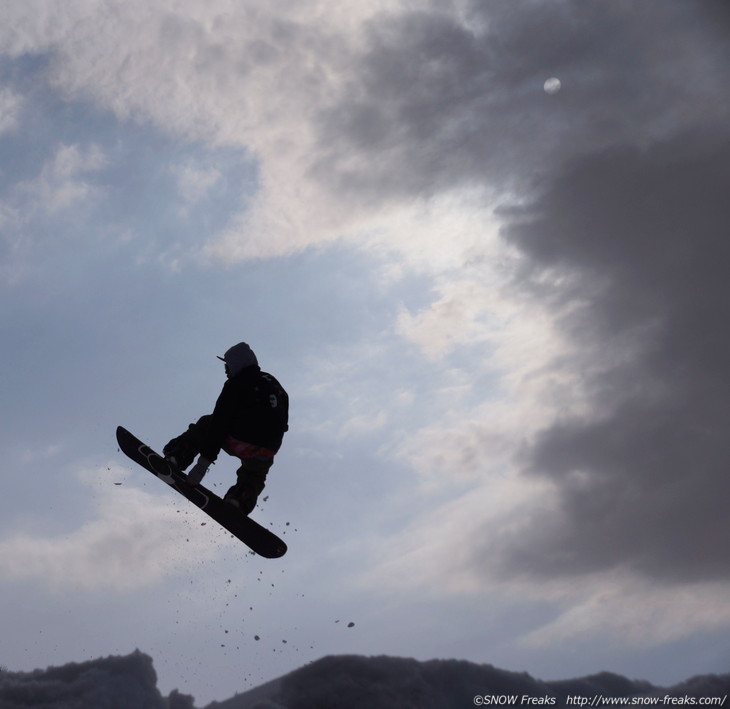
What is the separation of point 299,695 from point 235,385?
591 centimetres

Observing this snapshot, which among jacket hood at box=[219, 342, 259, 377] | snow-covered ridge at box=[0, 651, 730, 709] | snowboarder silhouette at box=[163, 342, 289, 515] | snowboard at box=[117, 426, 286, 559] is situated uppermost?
jacket hood at box=[219, 342, 259, 377]

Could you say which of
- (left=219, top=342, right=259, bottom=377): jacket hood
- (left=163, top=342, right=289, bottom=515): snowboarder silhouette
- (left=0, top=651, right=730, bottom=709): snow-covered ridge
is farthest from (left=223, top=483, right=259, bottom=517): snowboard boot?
(left=0, top=651, right=730, bottom=709): snow-covered ridge

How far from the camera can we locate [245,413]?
12.8 metres

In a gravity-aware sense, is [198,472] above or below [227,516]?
above

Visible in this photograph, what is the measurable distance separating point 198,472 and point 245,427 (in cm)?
→ 118

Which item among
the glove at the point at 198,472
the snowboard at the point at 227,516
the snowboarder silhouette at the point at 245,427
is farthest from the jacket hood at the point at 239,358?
the snowboard at the point at 227,516

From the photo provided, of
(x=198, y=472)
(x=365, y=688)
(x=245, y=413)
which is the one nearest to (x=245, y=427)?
(x=245, y=413)

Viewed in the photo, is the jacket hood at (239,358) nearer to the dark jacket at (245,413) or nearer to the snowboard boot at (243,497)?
the dark jacket at (245,413)

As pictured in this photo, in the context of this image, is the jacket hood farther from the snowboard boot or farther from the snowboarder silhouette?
the snowboard boot

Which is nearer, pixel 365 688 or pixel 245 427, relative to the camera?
pixel 245 427

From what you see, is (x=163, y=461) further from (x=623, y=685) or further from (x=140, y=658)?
(x=623, y=685)

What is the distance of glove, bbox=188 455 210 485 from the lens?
41.5ft

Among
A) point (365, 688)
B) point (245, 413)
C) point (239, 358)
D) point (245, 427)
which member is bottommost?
point (365, 688)

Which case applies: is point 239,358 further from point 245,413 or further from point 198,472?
point 198,472
